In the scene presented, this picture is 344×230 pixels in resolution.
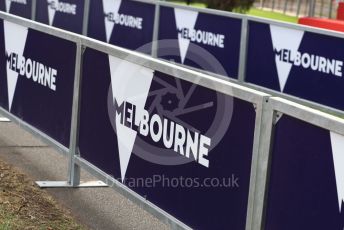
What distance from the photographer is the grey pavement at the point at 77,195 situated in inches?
249

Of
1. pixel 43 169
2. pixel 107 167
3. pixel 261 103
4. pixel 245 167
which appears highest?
pixel 261 103

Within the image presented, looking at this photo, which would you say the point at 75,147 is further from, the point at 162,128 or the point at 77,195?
the point at 162,128

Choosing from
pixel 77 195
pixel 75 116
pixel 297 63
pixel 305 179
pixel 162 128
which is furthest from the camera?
pixel 297 63

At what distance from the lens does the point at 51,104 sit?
731 centimetres

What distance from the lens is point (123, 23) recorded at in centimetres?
1354

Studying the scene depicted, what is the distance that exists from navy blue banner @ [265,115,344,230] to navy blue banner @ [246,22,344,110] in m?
5.17

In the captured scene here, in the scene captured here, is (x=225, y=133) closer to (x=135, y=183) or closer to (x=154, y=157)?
(x=154, y=157)

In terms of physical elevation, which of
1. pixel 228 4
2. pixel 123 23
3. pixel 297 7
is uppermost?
pixel 123 23

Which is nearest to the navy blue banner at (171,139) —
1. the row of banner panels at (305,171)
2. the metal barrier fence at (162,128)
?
the metal barrier fence at (162,128)

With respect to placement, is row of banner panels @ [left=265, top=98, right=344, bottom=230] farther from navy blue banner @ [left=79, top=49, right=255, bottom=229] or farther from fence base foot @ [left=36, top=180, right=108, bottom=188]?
fence base foot @ [left=36, top=180, right=108, bottom=188]

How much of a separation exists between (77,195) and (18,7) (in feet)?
33.9

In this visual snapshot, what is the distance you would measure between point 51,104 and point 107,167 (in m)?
1.26

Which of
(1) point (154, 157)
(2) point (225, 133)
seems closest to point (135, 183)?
(1) point (154, 157)

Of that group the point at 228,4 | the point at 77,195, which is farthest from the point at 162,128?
the point at 228,4
